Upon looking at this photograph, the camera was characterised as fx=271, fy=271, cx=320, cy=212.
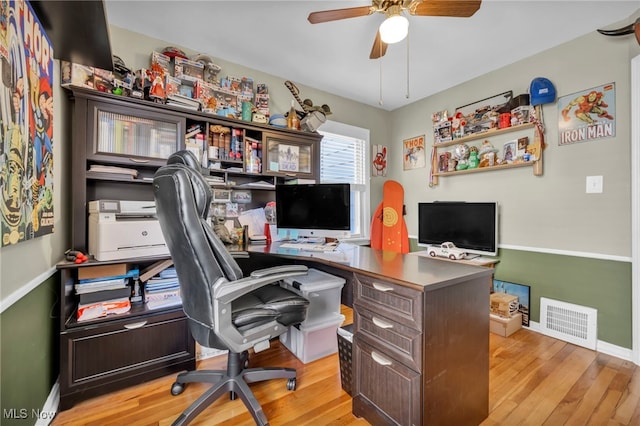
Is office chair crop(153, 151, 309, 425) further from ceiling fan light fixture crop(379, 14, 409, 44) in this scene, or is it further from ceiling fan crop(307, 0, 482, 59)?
ceiling fan light fixture crop(379, 14, 409, 44)

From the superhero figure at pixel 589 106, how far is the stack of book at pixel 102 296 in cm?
363

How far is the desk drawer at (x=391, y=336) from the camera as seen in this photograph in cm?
110

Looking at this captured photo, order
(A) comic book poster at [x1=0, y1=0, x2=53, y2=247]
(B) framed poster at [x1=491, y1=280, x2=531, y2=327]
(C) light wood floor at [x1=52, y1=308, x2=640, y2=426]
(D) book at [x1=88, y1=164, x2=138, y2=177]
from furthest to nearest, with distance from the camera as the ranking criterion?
(B) framed poster at [x1=491, y1=280, x2=531, y2=327] → (D) book at [x1=88, y1=164, x2=138, y2=177] → (C) light wood floor at [x1=52, y1=308, x2=640, y2=426] → (A) comic book poster at [x1=0, y1=0, x2=53, y2=247]

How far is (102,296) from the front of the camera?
1.65 meters

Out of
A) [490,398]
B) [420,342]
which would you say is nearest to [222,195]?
[420,342]

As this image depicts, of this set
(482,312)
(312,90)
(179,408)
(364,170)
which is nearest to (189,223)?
(179,408)

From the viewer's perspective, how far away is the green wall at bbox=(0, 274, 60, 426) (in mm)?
998

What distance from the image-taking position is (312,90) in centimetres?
319

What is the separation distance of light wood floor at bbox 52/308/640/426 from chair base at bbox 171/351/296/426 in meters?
0.10

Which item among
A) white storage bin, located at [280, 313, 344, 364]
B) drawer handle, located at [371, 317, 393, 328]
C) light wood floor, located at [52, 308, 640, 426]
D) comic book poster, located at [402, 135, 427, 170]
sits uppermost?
comic book poster, located at [402, 135, 427, 170]

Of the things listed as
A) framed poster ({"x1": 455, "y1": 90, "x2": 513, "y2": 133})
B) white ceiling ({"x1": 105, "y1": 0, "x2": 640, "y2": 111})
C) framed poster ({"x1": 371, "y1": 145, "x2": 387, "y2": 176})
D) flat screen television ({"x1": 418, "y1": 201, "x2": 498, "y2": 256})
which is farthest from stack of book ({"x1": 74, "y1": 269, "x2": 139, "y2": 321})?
framed poster ({"x1": 455, "y1": 90, "x2": 513, "y2": 133})

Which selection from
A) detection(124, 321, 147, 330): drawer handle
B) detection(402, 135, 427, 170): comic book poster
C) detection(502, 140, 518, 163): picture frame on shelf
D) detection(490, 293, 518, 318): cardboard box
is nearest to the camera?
detection(124, 321, 147, 330): drawer handle

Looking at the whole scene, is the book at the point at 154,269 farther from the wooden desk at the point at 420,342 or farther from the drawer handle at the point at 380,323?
the drawer handle at the point at 380,323

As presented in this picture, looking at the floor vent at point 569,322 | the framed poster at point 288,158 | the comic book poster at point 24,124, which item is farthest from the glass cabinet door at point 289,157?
the floor vent at point 569,322
